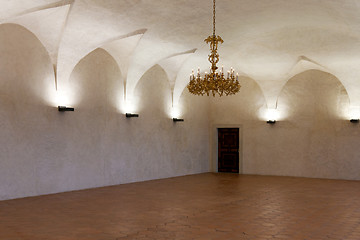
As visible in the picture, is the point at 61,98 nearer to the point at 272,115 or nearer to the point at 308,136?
the point at 272,115

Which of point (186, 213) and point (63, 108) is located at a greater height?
point (63, 108)

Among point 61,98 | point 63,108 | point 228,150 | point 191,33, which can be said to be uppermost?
point 191,33

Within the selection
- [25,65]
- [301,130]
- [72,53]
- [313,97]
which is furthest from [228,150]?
[25,65]

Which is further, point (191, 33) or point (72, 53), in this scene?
point (191, 33)

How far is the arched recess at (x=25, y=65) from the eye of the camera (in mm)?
8906

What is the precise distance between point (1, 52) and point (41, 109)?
168cm

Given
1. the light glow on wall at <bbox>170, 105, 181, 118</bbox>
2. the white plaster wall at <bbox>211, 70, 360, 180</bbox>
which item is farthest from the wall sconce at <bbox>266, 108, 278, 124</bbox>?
the light glow on wall at <bbox>170, 105, 181, 118</bbox>

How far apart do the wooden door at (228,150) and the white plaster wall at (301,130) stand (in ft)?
1.30

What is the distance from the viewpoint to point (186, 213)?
749cm

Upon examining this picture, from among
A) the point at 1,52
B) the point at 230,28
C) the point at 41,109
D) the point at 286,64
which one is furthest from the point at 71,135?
the point at 286,64

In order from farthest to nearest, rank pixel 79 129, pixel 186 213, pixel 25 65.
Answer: pixel 79 129
pixel 25 65
pixel 186 213

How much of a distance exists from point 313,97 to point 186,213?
30.1ft

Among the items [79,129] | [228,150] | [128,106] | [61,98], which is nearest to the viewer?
[61,98]

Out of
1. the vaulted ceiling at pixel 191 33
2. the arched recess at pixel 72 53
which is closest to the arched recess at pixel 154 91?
the vaulted ceiling at pixel 191 33
